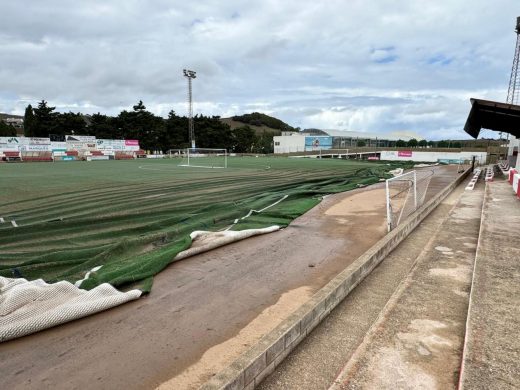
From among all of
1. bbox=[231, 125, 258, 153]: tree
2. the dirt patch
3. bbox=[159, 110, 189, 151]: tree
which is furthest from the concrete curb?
bbox=[231, 125, 258, 153]: tree

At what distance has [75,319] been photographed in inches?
152

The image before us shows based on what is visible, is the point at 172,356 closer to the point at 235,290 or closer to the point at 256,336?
the point at 256,336

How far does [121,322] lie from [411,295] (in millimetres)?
3377

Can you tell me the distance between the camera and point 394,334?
3525 mm

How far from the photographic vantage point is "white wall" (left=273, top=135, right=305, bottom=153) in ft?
296

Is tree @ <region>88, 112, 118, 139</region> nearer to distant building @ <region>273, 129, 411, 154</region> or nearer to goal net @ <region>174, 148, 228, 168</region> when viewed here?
goal net @ <region>174, 148, 228, 168</region>

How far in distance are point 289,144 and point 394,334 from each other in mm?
90700

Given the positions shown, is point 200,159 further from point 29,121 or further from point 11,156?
point 29,121

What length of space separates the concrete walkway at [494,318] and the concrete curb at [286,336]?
135 cm

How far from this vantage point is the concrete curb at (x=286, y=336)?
264 centimetres

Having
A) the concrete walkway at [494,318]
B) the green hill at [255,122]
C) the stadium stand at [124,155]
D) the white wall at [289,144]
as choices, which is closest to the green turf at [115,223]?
the concrete walkway at [494,318]

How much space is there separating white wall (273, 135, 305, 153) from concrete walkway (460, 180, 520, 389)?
84481 millimetres

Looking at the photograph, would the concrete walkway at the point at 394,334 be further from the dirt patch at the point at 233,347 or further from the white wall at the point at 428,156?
the white wall at the point at 428,156

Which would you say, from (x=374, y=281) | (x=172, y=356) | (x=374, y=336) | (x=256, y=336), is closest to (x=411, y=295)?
(x=374, y=281)
